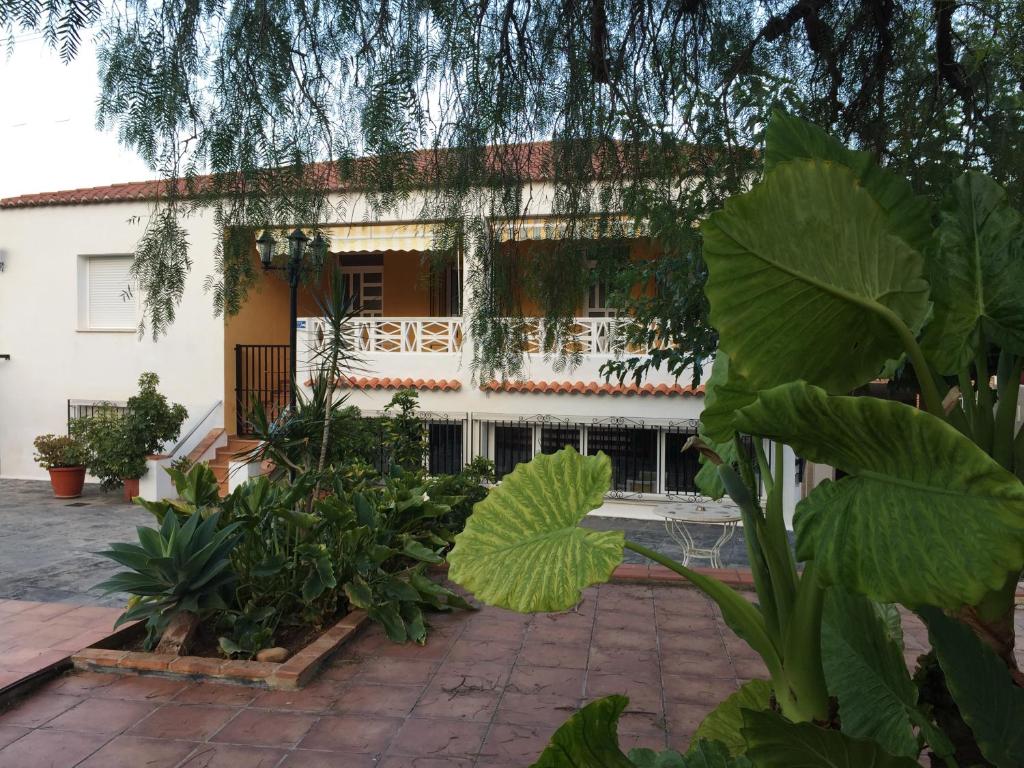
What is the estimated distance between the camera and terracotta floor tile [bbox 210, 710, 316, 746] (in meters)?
3.26

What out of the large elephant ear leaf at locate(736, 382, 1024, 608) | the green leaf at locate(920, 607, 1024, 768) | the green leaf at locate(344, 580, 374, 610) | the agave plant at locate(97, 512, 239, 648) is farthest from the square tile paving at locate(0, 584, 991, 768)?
the large elephant ear leaf at locate(736, 382, 1024, 608)

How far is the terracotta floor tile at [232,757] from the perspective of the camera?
3.03m

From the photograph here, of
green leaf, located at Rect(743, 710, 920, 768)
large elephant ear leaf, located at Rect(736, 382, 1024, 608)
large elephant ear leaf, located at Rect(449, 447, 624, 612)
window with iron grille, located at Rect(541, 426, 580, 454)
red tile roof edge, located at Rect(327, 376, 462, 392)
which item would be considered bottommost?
window with iron grille, located at Rect(541, 426, 580, 454)

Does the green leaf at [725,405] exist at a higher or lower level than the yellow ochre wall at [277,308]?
lower

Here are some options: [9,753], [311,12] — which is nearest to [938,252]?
[311,12]

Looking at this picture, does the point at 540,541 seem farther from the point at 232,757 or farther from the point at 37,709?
the point at 37,709

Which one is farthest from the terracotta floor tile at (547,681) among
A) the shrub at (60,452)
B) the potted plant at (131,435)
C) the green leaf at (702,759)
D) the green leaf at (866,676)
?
the shrub at (60,452)

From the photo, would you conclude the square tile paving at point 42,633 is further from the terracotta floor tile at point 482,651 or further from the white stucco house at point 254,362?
the white stucco house at point 254,362

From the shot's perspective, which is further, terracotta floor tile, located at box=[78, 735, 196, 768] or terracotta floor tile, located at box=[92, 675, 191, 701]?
terracotta floor tile, located at box=[92, 675, 191, 701]

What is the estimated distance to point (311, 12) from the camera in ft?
8.60

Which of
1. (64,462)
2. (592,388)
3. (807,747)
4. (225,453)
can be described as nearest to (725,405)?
(807,747)

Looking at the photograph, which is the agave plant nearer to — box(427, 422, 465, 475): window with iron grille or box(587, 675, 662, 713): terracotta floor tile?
box(587, 675, 662, 713): terracotta floor tile

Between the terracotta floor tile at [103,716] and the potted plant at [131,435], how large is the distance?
875 cm

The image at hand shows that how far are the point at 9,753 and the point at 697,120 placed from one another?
3789 millimetres
